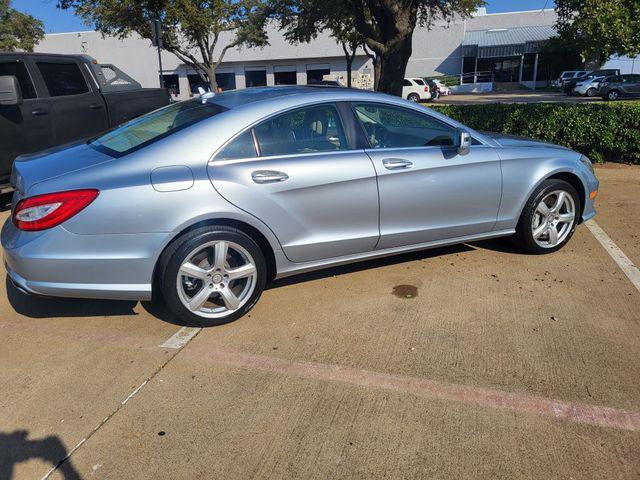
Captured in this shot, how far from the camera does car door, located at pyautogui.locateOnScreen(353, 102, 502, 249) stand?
Answer: 4023 millimetres

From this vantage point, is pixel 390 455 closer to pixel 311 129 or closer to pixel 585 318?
pixel 585 318

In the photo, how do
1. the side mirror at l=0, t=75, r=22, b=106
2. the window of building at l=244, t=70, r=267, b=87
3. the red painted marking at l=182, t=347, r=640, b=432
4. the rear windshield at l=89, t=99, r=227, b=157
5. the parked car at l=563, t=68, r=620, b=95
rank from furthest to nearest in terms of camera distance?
A: the window of building at l=244, t=70, r=267, b=87 < the parked car at l=563, t=68, r=620, b=95 < the side mirror at l=0, t=75, r=22, b=106 < the rear windshield at l=89, t=99, r=227, b=157 < the red painted marking at l=182, t=347, r=640, b=432

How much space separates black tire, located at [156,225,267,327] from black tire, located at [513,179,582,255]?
2477mm

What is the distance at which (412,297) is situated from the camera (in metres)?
4.08

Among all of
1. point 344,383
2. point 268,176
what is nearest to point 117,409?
point 344,383

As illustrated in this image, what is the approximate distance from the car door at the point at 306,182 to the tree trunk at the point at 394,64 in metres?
7.89

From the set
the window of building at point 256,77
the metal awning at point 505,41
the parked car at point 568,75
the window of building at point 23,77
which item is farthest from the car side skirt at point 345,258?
the window of building at point 256,77

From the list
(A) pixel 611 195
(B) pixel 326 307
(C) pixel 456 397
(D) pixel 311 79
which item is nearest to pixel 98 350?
(B) pixel 326 307

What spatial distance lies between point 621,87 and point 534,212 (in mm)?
30237

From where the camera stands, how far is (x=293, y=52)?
46.7 m

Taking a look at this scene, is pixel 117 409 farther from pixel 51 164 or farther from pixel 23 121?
pixel 23 121

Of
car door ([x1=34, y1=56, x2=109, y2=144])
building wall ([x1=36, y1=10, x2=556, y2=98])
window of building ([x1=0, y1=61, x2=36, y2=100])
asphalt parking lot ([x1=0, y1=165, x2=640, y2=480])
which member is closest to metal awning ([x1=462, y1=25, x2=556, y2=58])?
building wall ([x1=36, y1=10, x2=556, y2=98])

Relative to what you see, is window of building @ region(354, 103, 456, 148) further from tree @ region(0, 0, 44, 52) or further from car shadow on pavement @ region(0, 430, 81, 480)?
tree @ region(0, 0, 44, 52)

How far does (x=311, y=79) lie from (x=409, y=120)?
45.5 meters
